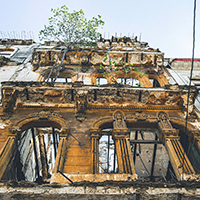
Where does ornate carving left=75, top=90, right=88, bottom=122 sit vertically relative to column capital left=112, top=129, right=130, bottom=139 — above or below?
above

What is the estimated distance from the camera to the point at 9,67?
14320 millimetres

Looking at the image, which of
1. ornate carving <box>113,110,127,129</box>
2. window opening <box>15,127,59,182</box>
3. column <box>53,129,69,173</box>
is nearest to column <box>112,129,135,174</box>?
ornate carving <box>113,110,127,129</box>

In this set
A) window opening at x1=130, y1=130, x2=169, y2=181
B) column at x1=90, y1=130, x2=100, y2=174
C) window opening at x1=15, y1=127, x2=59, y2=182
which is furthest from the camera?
window opening at x1=130, y1=130, x2=169, y2=181

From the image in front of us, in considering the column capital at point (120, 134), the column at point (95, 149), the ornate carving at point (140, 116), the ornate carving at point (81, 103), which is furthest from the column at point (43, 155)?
the ornate carving at point (140, 116)

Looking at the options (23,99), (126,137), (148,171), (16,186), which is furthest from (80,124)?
(148,171)

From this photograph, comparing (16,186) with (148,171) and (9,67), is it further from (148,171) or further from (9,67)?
(9,67)

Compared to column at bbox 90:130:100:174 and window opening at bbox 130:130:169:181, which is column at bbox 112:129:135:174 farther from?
window opening at bbox 130:130:169:181

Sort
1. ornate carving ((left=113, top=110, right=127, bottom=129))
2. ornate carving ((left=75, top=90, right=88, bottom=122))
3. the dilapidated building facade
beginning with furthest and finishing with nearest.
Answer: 1. ornate carving ((left=75, top=90, right=88, bottom=122))
2. ornate carving ((left=113, top=110, right=127, bottom=129))
3. the dilapidated building facade

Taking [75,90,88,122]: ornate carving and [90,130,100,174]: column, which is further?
[75,90,88,122]: ornate carving

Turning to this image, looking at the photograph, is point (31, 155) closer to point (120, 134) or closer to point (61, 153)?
point (61, 153)

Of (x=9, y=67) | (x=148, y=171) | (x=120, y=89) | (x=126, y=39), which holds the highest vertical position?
(x=126, y=39)

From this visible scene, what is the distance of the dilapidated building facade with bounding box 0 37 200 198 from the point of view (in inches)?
267

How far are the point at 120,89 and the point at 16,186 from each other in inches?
250

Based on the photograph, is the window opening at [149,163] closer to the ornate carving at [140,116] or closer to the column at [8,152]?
the ornate carving at [140,116]
